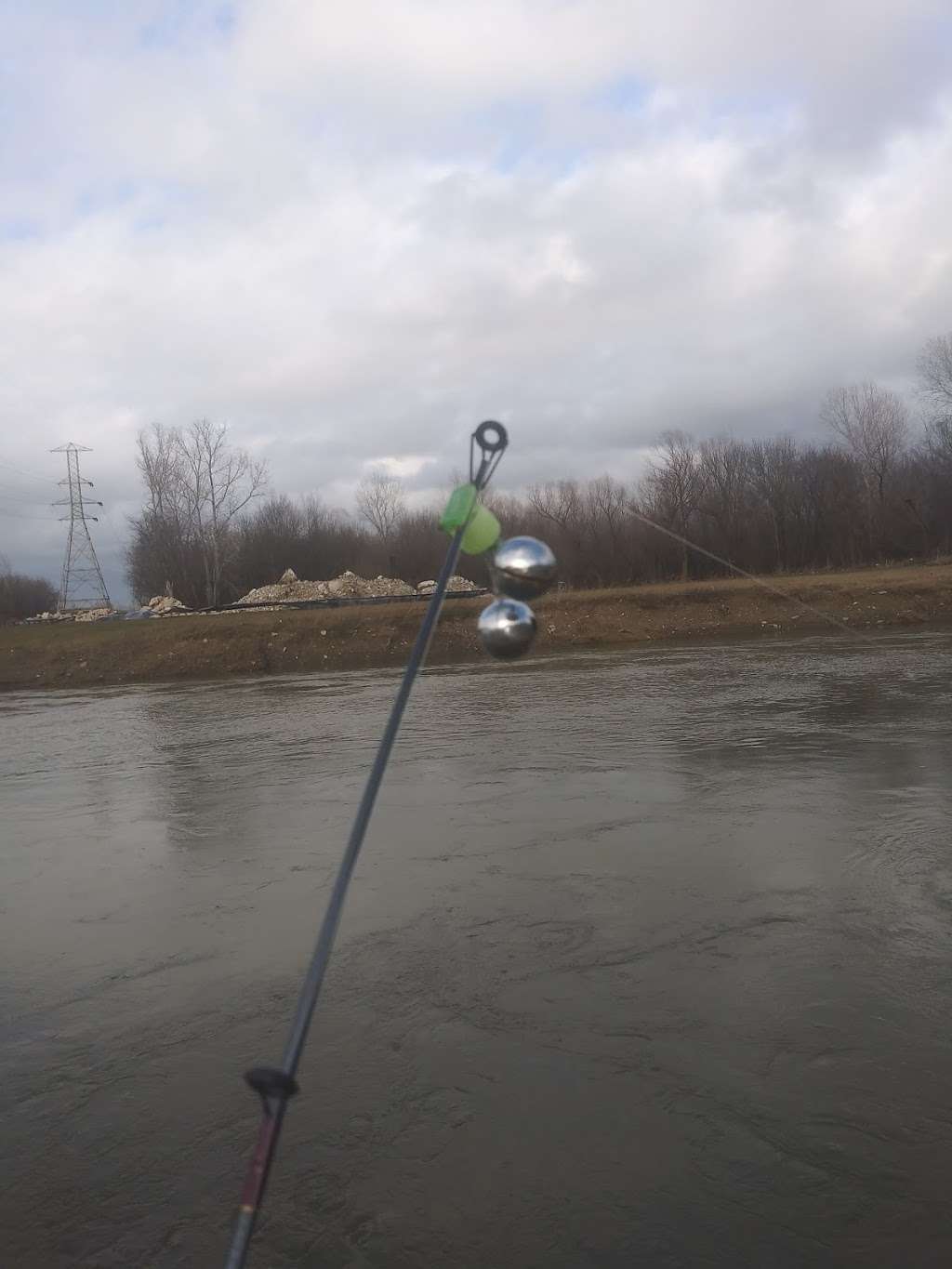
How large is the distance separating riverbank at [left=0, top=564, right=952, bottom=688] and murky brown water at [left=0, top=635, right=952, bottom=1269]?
17288mm

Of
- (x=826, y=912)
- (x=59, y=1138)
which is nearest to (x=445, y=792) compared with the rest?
(x=826, y=912)

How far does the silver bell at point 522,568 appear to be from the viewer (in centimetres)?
232

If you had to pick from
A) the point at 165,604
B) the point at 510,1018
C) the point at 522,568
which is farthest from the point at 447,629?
the point at 165,604

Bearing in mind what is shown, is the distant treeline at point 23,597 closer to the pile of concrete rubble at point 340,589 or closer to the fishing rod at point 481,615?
the pile of concrete rubble at point 340,589

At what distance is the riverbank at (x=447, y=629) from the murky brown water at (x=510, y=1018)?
1729 cm

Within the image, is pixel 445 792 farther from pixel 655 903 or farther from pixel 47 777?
pixel 47 777

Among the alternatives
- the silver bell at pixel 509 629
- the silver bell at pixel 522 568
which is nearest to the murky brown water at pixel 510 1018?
the silver bell at pixel 509 629

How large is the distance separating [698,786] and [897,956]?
413cm

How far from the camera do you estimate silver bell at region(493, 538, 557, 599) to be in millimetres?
2316

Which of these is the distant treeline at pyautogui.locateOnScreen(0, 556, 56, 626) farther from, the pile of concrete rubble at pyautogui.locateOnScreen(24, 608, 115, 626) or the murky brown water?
the murky brown water

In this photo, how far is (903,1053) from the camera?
413 cm

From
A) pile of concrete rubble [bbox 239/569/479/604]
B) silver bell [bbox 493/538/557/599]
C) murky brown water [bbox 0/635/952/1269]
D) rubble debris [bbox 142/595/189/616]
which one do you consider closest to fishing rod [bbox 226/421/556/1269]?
silver bell [bbox 493/538/557/599]

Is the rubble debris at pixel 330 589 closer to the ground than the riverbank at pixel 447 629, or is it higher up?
higher up

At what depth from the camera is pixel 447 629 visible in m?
28.1
